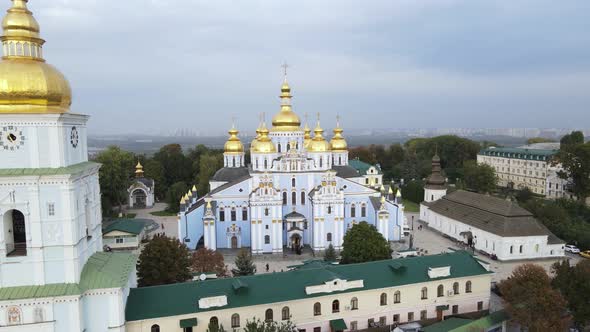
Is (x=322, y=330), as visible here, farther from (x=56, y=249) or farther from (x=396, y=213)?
(x=396, y=213)

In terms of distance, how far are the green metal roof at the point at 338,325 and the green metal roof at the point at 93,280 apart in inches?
348

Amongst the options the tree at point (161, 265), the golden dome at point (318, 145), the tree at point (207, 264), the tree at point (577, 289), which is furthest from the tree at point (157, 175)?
the tree at point (577, 289)

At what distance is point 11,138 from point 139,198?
4407 centimetres

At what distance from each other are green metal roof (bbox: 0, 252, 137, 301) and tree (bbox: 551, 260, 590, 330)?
18.1 meters

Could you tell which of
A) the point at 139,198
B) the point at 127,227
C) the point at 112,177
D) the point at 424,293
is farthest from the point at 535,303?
the point at 139,198

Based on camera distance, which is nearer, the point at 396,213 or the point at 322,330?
the point at 322,330

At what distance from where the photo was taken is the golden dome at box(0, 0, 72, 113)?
41.8ft

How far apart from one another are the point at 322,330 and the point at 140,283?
9.20 m

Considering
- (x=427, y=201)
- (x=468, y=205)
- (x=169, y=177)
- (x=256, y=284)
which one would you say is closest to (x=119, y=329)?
(x=256, y=284)

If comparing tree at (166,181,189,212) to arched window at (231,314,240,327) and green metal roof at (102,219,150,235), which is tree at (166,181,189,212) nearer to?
green metal roof at (102,219,150,235)

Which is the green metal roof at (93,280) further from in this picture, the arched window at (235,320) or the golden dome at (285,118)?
the golden dome at (285,118)

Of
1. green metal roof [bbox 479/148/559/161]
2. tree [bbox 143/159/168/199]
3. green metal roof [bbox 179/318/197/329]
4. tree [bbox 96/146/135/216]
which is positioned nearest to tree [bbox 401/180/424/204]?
green metal roof [bbox 479/148/559/161]

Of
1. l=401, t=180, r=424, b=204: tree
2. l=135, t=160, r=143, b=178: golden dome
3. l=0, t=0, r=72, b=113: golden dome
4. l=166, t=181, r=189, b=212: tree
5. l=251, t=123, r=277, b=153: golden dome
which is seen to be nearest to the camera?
l=0, t=0, r=72, b=113: golden dome

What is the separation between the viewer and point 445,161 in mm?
77125
